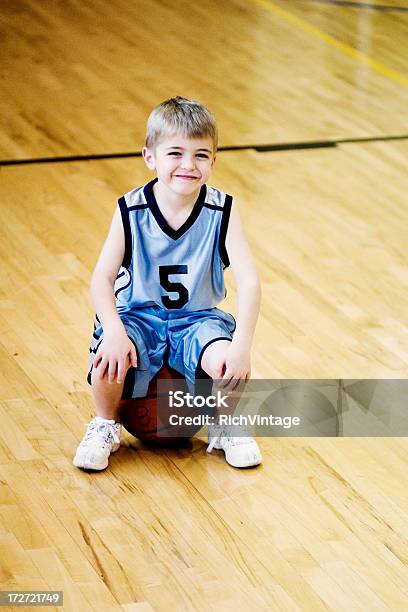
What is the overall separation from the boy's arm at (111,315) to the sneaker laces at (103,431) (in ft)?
0.57

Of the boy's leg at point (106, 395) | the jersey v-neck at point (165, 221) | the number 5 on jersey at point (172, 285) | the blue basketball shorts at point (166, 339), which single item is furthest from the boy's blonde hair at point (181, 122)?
the boy's leg at point (106, 395)

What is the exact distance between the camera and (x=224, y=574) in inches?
97.9

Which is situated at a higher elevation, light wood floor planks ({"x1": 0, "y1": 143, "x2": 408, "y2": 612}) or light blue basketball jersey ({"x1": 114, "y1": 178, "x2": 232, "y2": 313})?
light blue basketball jersey ({"x1": 114, "y1": 178, "x2": 232, "y2": 313})

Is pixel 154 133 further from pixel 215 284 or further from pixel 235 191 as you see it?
pixel 235 191

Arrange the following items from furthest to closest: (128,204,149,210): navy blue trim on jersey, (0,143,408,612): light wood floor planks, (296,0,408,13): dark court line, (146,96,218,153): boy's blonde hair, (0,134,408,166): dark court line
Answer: (296,0,408,13): dark court line, (0,134,408,166): dark court line, (128,204,149,210): navy blue trim on jersey, (146,96,218,153): boy's blonde hair, (0,143,408,612): light wood floor planks

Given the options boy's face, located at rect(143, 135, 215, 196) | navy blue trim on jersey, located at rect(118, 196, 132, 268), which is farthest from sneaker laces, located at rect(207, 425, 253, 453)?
boy's face, located at rect(143, 135, 215, 196)

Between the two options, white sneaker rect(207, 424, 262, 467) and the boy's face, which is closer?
the boy's face

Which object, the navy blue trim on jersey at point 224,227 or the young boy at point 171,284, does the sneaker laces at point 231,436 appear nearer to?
→ the young boy at point 171,284

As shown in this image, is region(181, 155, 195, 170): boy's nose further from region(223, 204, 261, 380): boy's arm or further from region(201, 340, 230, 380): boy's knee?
region(201, 340, 230, 380): boy's knee

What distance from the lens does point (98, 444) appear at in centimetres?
285

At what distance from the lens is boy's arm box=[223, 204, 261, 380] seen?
8.88 ft

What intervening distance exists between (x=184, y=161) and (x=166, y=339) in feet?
1.35

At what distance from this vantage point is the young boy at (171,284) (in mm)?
2721

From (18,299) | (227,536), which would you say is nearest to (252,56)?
(18,299)
